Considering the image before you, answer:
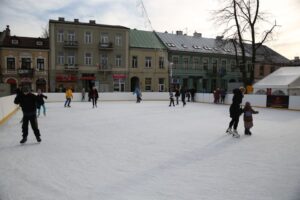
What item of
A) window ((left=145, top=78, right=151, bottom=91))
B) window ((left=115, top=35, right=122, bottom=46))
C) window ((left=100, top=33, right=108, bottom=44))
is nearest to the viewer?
window ((left=100, top=33, right=108, bottom=44))

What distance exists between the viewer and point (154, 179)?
4246 millimetres

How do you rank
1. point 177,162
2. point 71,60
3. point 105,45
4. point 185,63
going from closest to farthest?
point 177,162, point 71,60, point 105,45, point 185,63

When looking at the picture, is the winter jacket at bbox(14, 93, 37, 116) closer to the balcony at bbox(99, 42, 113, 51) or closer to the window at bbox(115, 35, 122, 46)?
the balcony at bbox(99, 42, 113, 51)

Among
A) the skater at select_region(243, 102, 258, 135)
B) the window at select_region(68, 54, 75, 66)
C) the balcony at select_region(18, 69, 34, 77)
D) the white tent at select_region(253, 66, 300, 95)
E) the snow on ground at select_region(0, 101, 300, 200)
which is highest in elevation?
the window at select_region(68, 54, 75, 66)

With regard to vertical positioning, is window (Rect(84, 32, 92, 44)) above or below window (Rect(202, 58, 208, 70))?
above

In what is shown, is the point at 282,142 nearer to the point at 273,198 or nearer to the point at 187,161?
the point at 187,161

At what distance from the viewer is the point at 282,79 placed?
2219cm

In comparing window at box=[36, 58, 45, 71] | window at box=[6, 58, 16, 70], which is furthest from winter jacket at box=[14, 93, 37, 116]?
window at box=[6, 58, 16, 70]

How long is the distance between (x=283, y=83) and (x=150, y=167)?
65.9 feet

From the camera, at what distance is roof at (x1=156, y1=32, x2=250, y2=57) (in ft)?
132

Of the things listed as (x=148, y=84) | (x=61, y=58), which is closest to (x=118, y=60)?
(x=148, y=84)

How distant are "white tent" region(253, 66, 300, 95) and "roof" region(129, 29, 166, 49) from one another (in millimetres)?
18564

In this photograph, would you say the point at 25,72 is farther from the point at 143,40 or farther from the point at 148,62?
the point at 143,40

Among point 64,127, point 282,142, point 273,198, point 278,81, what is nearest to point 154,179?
point 273,198
